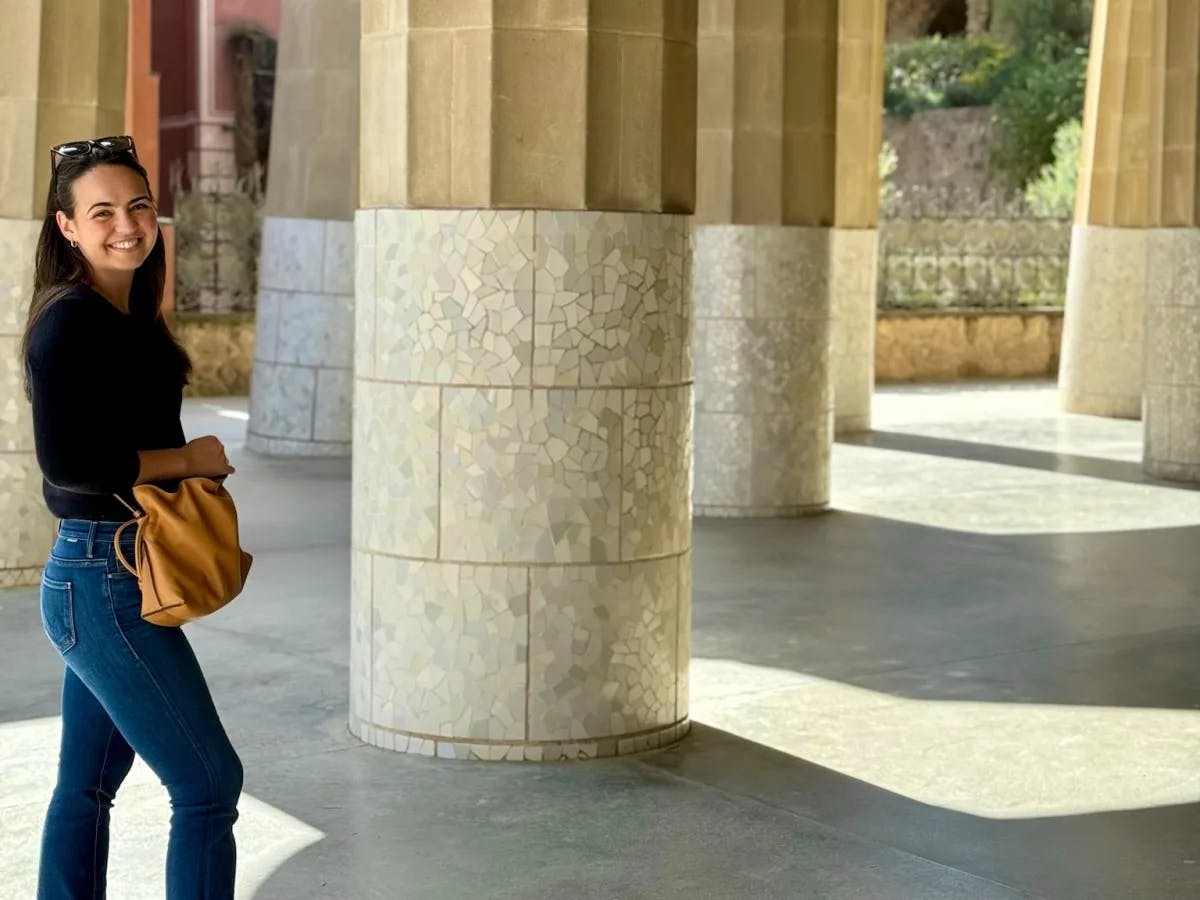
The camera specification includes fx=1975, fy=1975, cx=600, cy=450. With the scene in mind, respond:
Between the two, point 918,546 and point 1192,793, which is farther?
point 918,546

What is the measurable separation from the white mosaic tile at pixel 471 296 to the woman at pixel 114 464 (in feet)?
7.57

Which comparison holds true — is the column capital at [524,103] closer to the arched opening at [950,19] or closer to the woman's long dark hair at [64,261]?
the woman's long dark hair at [64,261]

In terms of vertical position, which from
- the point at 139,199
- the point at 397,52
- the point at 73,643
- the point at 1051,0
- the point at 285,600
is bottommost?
the point at 285,600

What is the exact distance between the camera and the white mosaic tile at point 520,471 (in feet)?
21.3

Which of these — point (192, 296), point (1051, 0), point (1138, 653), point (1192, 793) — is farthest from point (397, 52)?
point (1051, 0)

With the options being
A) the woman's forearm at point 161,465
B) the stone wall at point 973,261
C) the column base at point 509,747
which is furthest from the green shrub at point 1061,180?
the woman's forearm at point 161,465

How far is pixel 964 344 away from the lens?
27.2 m

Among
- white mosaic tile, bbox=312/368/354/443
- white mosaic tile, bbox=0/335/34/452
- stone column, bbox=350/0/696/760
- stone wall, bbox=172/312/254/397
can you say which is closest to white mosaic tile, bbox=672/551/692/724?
stone column, bbox=350/0/696/760

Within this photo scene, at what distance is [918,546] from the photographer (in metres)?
11.8

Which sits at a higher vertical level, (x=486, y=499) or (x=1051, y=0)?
(x=1051, y=0)

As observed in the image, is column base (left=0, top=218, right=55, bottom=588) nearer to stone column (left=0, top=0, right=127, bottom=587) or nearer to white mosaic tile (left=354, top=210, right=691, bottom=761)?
stone column (left=0, top=0, right=127, bottom=587)

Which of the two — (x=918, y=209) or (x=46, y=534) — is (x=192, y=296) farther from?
(x=46, y=534)

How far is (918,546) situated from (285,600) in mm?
4032

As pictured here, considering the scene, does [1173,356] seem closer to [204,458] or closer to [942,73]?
[204,458]
